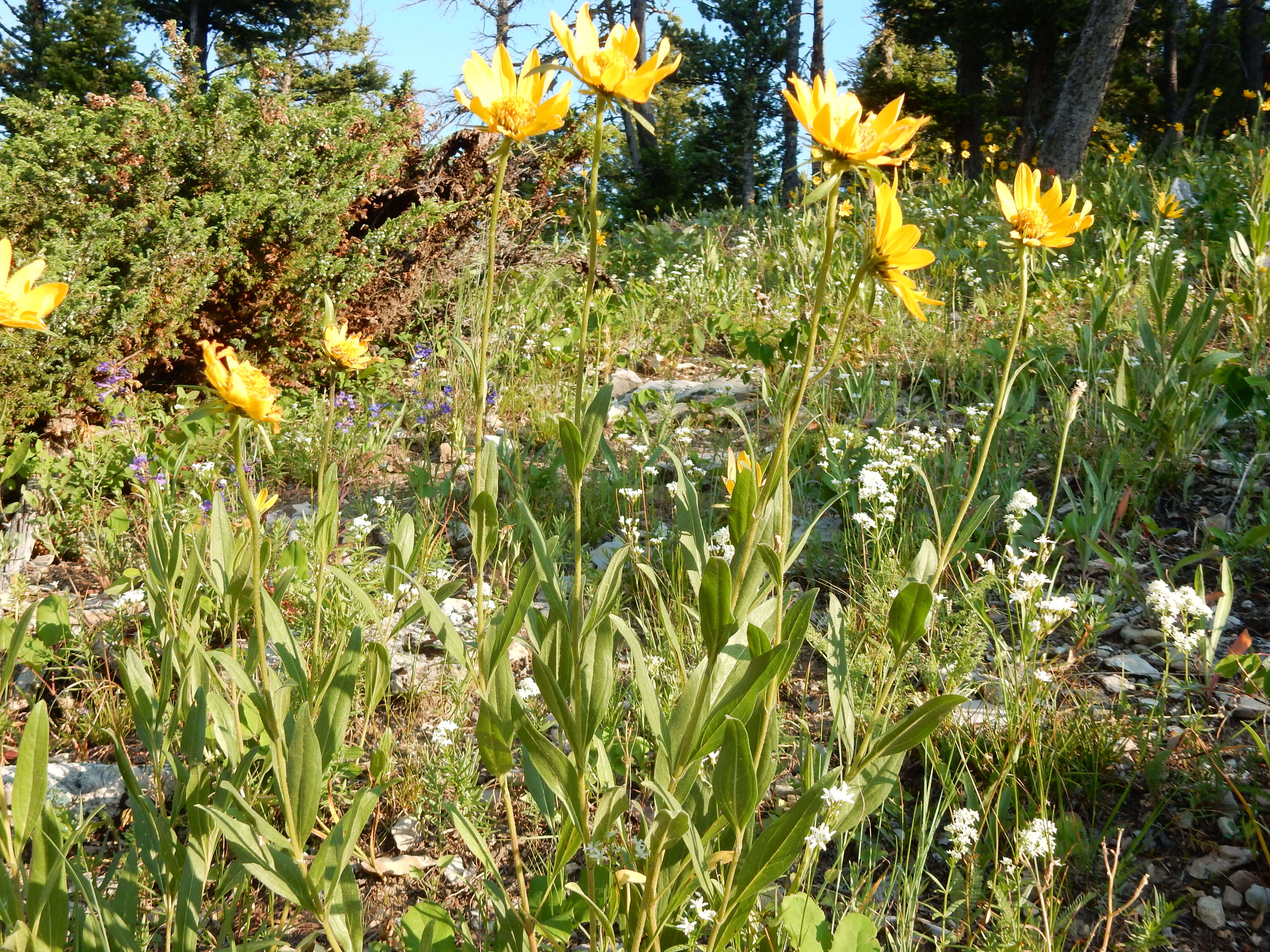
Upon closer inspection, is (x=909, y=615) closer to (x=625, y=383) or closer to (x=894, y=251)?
(x=894, y=251)

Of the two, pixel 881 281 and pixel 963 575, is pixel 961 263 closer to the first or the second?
pixel 963 575

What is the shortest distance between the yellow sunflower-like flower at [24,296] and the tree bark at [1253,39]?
16567 mm

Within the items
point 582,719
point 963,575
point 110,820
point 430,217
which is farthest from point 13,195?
point 963,575

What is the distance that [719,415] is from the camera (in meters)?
3.50

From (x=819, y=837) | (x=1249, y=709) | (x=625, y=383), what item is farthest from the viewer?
(x=625, y=383)

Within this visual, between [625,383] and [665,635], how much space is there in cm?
236

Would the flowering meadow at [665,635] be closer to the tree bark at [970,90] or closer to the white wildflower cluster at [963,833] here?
the white wildflower cluster at [963,833]

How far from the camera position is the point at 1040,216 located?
4.25 ft

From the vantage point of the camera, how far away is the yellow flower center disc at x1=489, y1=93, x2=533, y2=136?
3.55 feet

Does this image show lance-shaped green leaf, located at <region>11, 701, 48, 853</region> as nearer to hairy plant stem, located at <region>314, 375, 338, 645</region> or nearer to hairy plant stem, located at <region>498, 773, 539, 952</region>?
hairy plant stem, located at <region>314, 375, 338, 645</region>

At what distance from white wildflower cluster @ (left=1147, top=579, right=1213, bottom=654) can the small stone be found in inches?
15.9

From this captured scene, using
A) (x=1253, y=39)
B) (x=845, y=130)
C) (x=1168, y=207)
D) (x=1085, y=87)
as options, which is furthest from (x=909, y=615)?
(x=1253, y=39)

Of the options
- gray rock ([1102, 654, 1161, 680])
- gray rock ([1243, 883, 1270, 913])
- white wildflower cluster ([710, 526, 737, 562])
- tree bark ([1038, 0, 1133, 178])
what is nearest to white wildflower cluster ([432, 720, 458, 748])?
white wildflower cluster ([710, 526, 737, 562])

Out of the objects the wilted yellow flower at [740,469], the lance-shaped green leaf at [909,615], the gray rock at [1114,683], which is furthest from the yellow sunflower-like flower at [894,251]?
the gray rock at [1114,683]
